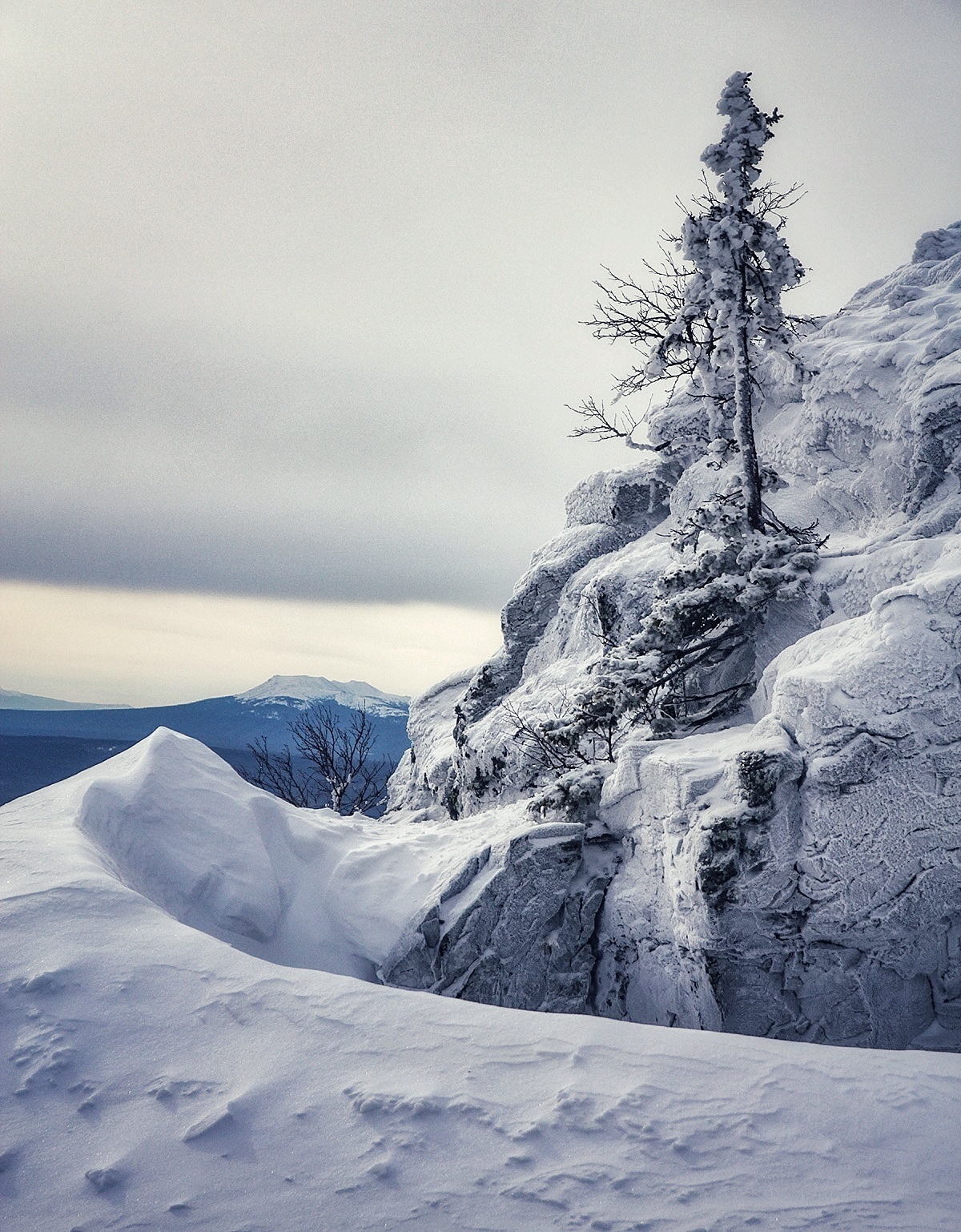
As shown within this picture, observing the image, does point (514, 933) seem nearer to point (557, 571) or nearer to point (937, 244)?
point (557, 571)

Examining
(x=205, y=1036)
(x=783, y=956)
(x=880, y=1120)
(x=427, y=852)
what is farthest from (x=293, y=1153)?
(x=427, y=852)

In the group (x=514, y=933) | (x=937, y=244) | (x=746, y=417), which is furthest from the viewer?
(x=937, y=244)

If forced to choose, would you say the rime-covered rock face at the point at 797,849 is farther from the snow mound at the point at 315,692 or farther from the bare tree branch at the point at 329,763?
the snow mound at the point at 315,692

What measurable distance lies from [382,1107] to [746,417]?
35.8 ft

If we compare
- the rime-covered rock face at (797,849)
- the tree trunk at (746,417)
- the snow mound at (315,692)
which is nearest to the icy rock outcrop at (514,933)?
the rime-covered rock face at (797,849)

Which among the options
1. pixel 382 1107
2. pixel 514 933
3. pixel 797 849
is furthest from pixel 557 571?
pixel 382 1107

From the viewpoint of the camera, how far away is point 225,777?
9.18 metres

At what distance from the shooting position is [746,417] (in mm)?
11266

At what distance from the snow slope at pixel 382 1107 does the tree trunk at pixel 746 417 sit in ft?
27.4

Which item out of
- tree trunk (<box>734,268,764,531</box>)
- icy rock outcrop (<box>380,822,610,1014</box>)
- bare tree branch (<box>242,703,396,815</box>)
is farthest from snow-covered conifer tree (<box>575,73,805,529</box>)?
bare tree branch (<box>242,703,396,815</box>)

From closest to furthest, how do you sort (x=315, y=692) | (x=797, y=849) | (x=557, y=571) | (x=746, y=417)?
(x=797, y=849) → (x=746, y=417) → (x=557, y=571) → (x=315, y=692)

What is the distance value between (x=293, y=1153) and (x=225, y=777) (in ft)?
20.8

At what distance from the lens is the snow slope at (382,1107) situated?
3.17 m

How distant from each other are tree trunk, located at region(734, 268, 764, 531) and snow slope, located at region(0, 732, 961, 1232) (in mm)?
8366
